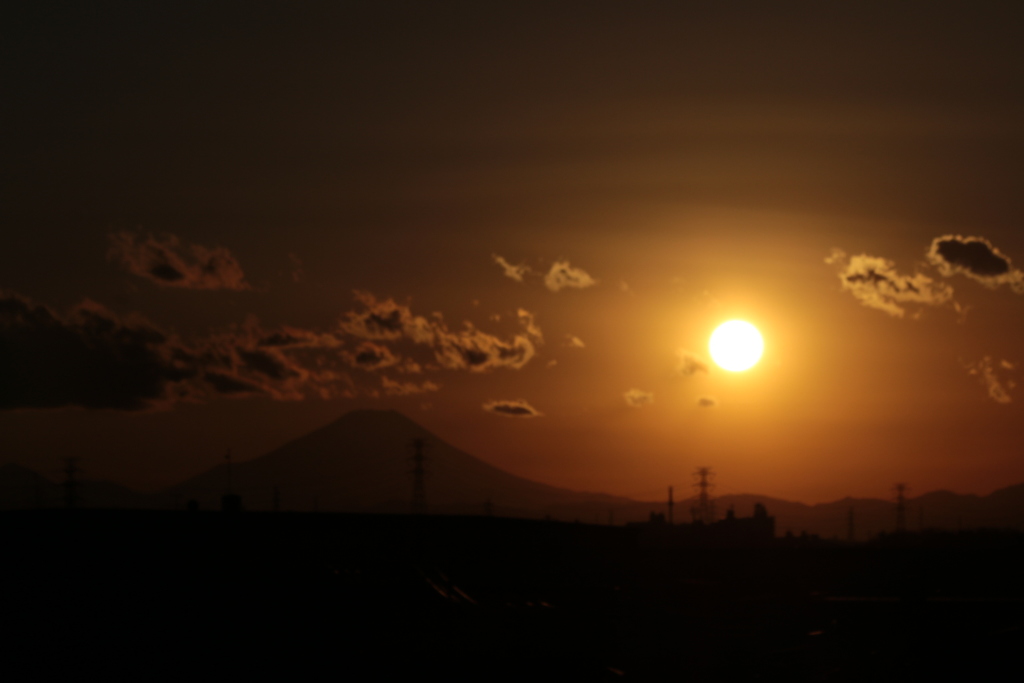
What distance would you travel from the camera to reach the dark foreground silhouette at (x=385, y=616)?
92.5 feet

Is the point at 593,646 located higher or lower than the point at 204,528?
lower

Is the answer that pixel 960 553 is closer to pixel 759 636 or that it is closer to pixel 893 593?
pixel 893 593

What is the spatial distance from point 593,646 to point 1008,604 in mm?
37888

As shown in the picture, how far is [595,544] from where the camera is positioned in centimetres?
7962

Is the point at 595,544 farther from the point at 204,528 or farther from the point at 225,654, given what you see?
the point at 225,654

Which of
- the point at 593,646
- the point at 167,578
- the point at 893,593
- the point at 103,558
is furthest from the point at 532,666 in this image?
the point at 893,593

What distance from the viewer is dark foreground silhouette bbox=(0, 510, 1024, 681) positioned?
28188 millimetres

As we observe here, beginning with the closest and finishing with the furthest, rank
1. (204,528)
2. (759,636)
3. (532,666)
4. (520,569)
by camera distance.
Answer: (532,666) < (204,528) < (759,636) < (520,569)

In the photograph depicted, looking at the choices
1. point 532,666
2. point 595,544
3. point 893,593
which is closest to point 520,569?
point 595,544

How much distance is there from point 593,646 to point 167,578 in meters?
15.4

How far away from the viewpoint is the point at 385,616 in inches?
1321

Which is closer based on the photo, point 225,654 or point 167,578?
point 225,654

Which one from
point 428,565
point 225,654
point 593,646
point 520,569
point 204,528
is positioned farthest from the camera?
point 520,569

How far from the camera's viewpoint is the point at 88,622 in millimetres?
28250
